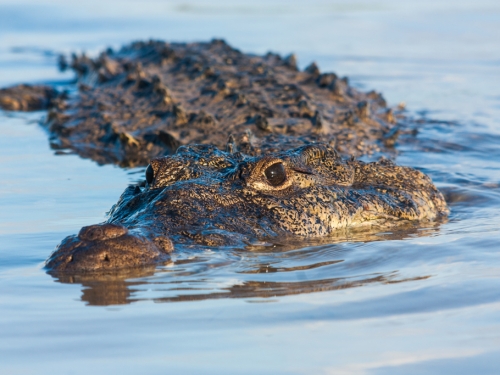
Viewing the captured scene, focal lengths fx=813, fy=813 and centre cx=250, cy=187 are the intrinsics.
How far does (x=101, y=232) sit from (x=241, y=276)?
80cm

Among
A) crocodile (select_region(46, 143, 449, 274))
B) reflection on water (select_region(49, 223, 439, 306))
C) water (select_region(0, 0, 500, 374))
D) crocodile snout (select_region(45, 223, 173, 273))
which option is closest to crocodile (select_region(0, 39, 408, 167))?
water (select_region(0, 0, 500, 374))

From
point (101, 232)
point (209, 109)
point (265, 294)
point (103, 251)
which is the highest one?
point (209, 109)

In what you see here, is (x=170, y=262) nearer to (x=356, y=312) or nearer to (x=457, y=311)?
(x=356, y=312)

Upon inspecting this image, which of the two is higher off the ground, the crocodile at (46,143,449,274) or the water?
the crocodile at (46,143,449,274)

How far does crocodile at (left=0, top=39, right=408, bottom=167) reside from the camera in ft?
27.9

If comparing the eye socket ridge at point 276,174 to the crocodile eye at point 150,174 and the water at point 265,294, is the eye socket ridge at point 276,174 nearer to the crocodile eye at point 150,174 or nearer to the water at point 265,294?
the water at point 265,294

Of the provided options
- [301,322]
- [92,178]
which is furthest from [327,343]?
[92,178]

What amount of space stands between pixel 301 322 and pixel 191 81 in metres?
6.80

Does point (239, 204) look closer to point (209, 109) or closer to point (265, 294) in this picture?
point (265, 294)

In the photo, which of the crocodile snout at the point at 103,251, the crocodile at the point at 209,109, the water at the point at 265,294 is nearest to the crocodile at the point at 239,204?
the crocodile snout at the point at 103,251

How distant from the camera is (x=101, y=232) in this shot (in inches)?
174

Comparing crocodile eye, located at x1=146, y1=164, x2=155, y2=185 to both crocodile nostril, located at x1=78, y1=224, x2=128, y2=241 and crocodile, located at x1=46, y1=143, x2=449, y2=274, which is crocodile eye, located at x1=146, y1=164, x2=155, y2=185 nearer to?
crocodile, located at x1=46, y1=143, x2=449, y2=274

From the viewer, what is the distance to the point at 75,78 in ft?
48.6

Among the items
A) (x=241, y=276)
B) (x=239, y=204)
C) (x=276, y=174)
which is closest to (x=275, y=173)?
(x=276, y=174)
